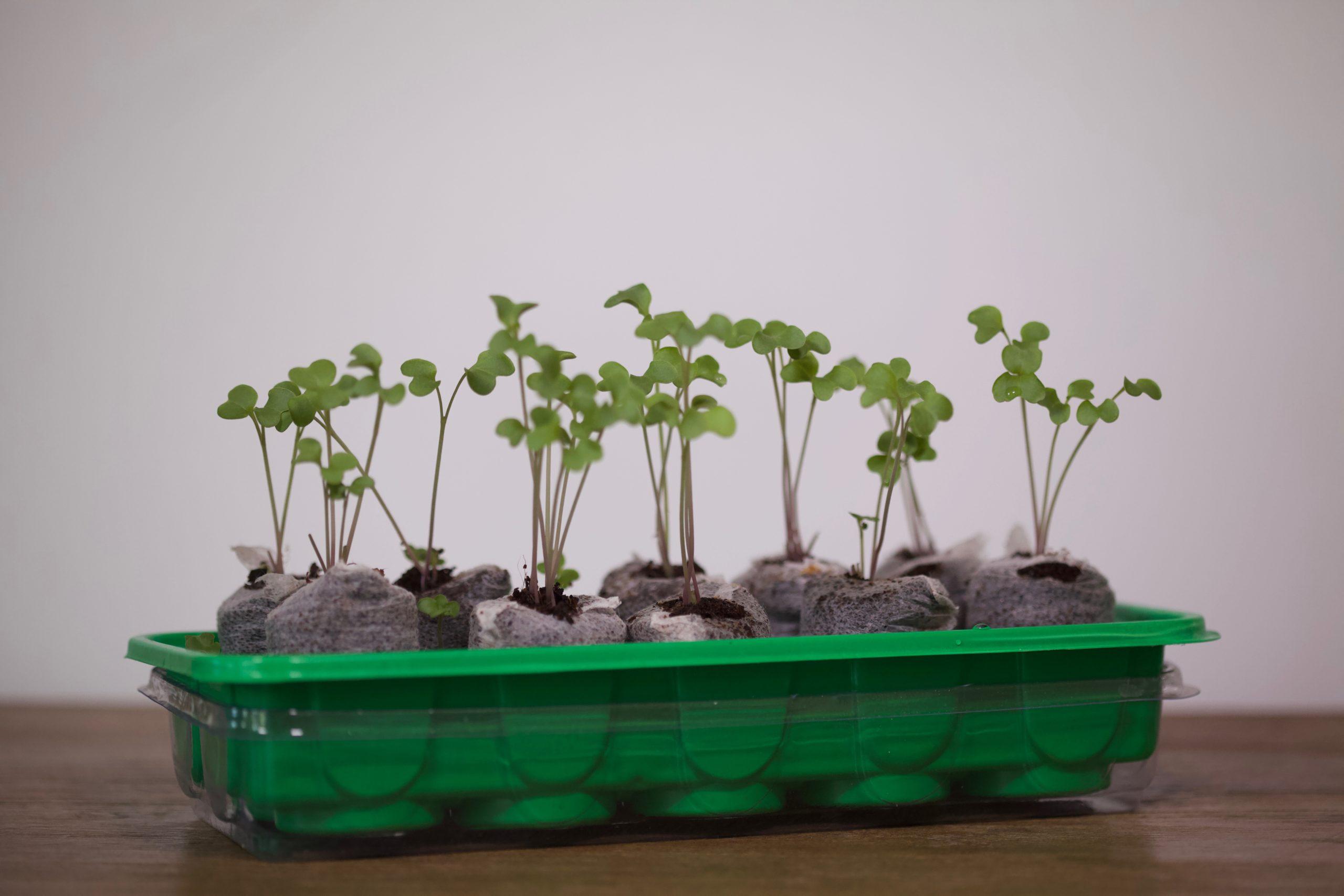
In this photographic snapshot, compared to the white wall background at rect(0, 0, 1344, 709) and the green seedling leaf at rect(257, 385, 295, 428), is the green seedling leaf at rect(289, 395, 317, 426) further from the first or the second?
the white wall background at rect(0, 0, 1344, 709)

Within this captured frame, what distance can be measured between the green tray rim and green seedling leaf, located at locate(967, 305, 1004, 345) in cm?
32

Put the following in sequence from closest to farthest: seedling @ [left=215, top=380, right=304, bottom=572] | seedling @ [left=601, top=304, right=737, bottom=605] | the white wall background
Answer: seedling @ [left=601, top=304, right=737, bottom=605] < seedling @ [left=215, top=380, right=304, bottom=572] < the white wall background

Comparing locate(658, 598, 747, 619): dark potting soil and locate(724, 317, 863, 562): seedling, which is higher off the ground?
locate(724, 317, 863, 562): seedling

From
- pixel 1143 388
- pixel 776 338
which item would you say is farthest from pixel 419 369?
pixel 1143 388

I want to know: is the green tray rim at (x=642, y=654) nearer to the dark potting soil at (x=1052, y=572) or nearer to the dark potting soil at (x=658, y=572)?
the dark potting soil at (x=1052, y=572)

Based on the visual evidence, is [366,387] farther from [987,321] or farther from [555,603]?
[987,321]

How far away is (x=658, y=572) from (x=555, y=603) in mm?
285

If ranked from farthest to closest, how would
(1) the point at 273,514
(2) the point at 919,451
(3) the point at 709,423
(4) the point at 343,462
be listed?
(2) the point at 919,451 < (1) the point at 273,514 < (4) the point at 343,462 < (3) the point at 709,423

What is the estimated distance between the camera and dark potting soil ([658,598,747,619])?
3.23 ft

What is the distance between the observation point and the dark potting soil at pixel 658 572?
1.21 m

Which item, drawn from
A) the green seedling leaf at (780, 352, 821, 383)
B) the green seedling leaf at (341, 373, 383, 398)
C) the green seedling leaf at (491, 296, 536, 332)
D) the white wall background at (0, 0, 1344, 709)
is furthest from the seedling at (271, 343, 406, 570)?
the white wall background at (0, 0, 1344, 709)

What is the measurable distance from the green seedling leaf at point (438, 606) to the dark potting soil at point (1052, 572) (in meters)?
0.55

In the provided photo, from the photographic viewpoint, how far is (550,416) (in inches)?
35.5

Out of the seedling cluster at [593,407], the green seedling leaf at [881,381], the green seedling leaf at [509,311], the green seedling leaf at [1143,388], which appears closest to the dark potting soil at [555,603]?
the seedling cluster at [593,407]
